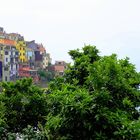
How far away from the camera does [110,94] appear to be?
12.2 meters

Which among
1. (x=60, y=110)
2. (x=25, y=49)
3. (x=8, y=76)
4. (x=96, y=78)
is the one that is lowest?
(x=60, y=110)

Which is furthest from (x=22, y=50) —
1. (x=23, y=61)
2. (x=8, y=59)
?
(x=8, y=59)

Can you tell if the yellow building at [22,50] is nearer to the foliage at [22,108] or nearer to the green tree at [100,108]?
the foliage at [22,108]

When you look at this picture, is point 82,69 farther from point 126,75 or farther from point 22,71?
point 22,71

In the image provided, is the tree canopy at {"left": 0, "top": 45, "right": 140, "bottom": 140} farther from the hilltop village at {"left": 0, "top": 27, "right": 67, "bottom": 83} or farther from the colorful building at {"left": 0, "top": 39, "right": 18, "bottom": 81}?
the colorful building at {"left": 0, "top": 39, "right": 18, "bottom": 81}

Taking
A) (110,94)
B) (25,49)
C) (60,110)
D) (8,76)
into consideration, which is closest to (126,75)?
(110,94)

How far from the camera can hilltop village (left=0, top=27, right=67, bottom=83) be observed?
8300 centimetres

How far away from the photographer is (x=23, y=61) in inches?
3593

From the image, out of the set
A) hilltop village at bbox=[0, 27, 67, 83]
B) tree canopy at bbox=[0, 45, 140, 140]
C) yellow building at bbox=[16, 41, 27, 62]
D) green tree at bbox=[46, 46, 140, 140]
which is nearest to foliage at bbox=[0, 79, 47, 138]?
tree canopy at bbox=[0, 45, 140, 140]

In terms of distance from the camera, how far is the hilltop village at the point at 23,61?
8300cm

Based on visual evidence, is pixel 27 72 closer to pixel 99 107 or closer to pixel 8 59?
pixel 8 59

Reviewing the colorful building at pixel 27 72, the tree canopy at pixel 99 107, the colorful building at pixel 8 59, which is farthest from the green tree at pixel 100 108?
the colorful building at pixel 27 72

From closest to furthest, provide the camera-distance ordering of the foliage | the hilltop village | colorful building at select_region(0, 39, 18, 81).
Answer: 1. the foliage
2. colorful building at select_region(0, 39, 18, 81)
3. the hilltop village

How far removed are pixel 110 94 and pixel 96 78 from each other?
57cm
